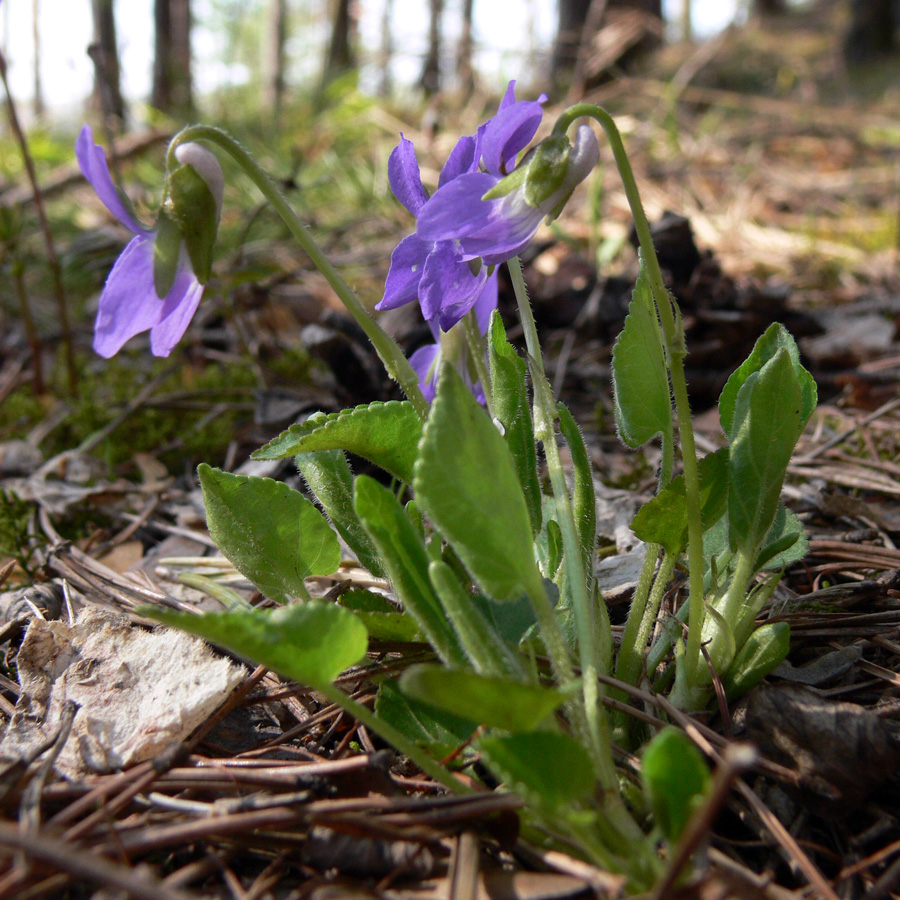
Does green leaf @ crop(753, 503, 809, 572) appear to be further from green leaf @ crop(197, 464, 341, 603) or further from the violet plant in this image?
green leaf @ crop(197, 464, 341, 603)

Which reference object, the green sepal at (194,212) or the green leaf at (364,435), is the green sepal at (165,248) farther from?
the green leaf at (364,435)

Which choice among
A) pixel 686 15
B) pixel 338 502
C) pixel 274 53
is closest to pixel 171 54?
pixel 274 53

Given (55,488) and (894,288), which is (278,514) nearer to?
(55,488)

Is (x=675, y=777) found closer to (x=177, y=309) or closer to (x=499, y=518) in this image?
(x=499, y=518)

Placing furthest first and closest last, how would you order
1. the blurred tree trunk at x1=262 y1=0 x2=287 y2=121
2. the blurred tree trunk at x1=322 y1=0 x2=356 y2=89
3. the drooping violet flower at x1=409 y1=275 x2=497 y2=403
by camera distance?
1. the blurred tree trunk at x1=322 y1=0 x2=356 y2=89
2. the blurred tree trunk at x1=262 y1=0 x2=287 y2=121
3. the drooping violet flower at x1=409 y1=275 x2=497 y2=403

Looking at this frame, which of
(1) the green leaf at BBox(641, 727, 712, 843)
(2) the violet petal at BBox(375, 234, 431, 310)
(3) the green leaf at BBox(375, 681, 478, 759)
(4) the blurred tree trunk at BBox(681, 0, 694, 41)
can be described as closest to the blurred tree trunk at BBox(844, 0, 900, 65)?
(4) the blurred tree trunk at BBox(681, 0, 694, 41)

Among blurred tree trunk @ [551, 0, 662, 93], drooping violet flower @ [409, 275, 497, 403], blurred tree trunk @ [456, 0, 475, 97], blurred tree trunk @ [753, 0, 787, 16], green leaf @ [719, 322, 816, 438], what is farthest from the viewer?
blurred tree trunk @ [753, 0, 787, 16]

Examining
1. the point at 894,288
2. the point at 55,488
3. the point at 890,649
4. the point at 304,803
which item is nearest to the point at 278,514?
the point at 304,803
